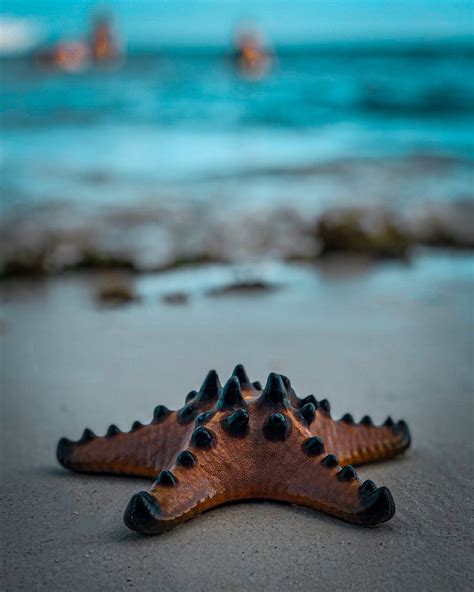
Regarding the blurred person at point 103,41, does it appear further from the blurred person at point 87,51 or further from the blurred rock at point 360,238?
the blurred rock at point 360,238

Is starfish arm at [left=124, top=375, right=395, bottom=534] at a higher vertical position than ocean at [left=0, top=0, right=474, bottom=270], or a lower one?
lower

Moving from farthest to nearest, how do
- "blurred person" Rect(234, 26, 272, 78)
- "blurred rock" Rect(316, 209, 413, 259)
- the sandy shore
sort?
"blurred person" Rect(234, 26, 272, 78) → "blurred rock" Rect(316, 209, 413, 259) → the sandy shore

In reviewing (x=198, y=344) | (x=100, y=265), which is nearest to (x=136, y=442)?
(x=198, y=344)

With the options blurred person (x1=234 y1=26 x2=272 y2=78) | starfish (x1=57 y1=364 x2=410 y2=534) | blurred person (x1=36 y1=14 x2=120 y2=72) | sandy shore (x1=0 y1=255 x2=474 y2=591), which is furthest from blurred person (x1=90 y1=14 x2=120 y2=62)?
starfish (x1=57 y1=364 x2=410 y2=534)

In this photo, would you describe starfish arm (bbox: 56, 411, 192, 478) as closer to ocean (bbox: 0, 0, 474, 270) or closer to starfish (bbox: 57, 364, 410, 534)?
starfish (bbox: 57, 364, 410, 534)

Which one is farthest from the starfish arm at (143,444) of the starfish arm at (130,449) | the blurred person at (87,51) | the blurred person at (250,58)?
the blurred person at (87,51)

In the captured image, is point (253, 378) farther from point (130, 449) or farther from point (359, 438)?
point (130, 449)
